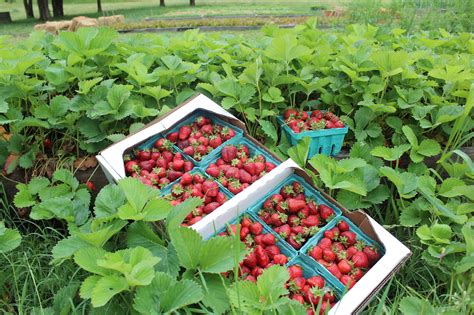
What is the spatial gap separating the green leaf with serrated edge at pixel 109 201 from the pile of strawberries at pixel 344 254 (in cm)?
71

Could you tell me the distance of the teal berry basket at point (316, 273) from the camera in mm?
1453

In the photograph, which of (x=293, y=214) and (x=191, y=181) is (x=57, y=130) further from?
(x=293, y=214)

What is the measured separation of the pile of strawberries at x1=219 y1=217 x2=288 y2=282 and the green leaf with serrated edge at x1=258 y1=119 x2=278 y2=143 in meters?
0.55

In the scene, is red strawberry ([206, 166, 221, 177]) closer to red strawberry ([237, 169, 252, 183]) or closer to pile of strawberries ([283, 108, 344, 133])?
red strawberry ([237, 169, 252, 183])

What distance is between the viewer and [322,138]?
2.12 metres

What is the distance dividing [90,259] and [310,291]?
72cm

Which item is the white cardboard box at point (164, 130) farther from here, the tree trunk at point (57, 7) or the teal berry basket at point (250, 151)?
the tree trunk at point (57, 7)

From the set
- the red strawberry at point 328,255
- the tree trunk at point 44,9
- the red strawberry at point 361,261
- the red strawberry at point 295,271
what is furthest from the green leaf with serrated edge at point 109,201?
the tree trunk at point 44,9

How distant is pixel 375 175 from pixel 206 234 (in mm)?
820

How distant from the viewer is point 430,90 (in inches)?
89.6

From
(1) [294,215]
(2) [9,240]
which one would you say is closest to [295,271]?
(1) [294,215]

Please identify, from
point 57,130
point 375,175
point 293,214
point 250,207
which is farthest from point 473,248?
point 57,130

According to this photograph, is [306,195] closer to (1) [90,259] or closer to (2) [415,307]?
(2) [415,307]

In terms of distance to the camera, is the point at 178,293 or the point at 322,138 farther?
the point at 322,138
